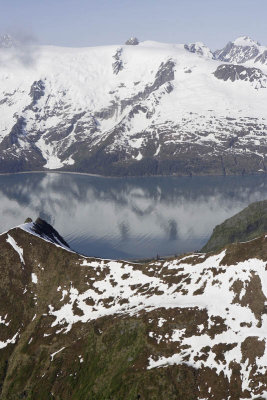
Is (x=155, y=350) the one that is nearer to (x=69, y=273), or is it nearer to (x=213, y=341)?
(x=213, y=341)

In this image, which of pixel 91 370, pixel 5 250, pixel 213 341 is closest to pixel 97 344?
pixel 91 370

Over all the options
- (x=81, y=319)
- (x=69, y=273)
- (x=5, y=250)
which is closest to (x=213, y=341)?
(x=81, y=319)

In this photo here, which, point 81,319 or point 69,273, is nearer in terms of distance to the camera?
point 81,319

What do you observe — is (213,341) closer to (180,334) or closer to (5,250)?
(180,334)

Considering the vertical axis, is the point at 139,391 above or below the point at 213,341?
below

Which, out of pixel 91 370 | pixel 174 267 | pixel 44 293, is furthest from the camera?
pixel 44 293

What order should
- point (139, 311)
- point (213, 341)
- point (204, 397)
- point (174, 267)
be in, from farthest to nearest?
point (174, 267)
point (139, 311)
point (213, 341)
point (204, 397)
